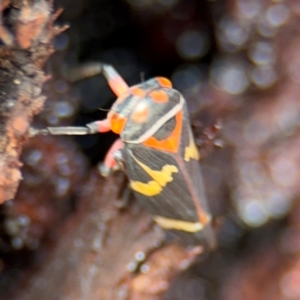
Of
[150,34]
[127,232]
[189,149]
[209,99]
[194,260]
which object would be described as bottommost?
[194,260]

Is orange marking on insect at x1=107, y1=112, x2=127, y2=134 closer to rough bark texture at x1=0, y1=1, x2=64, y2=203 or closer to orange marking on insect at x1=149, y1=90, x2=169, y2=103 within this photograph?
orange marking on insect at x1=149, y1=90, x2=169, y2=103

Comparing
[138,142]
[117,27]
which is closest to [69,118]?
[138,142]

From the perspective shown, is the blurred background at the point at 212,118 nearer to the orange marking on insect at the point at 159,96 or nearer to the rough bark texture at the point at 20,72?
the orange marking on insect at the point at 159,96

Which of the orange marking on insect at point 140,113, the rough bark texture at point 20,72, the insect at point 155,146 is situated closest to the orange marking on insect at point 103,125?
the insect at point 155,146

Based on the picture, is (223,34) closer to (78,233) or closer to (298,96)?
(298,96)

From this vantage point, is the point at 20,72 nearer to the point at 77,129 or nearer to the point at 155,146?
the point at 77,129
